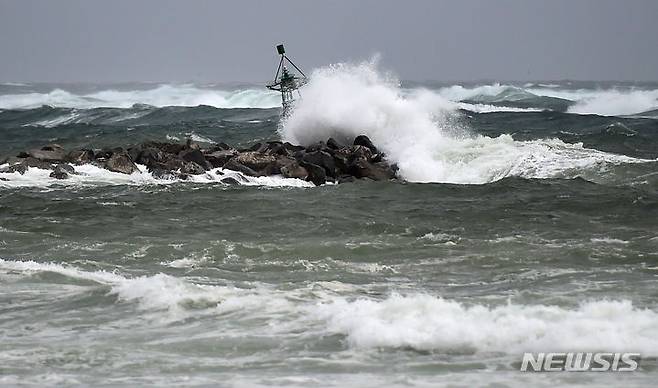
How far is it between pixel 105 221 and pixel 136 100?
73.2 metres

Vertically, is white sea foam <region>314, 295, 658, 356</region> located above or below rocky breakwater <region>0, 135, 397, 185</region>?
below

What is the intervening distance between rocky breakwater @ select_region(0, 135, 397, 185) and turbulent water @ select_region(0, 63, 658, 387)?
463mm

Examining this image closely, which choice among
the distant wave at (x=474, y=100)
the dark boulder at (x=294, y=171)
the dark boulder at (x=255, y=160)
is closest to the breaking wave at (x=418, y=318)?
the dark boulder at (x=294, y=171)

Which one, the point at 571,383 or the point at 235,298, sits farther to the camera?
the point at 235,298

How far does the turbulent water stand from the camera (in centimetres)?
656

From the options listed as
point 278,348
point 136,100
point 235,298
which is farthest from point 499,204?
point 136,100

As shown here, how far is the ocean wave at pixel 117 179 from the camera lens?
18531 millimetres

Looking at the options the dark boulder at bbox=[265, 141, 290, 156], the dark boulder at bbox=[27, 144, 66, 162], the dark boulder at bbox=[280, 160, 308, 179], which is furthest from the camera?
the dark boulder at bbox=[265, 141, 290, 156]

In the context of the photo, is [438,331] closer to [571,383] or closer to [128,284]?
[571,383]

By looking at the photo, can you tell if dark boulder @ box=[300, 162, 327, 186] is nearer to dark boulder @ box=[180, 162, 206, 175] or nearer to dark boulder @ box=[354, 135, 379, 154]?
dark boulder @ box=[180, 162, 206, 175]

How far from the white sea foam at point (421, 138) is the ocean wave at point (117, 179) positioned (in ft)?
11.8

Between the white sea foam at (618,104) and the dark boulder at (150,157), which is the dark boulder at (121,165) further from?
the white sea foam at (618,104)

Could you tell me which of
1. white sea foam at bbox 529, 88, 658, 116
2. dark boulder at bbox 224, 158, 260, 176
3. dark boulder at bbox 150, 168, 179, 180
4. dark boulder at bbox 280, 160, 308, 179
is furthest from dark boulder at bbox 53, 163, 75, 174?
white sea foam at bbox 529, 88, 658, 116

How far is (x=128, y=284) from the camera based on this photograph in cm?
908
